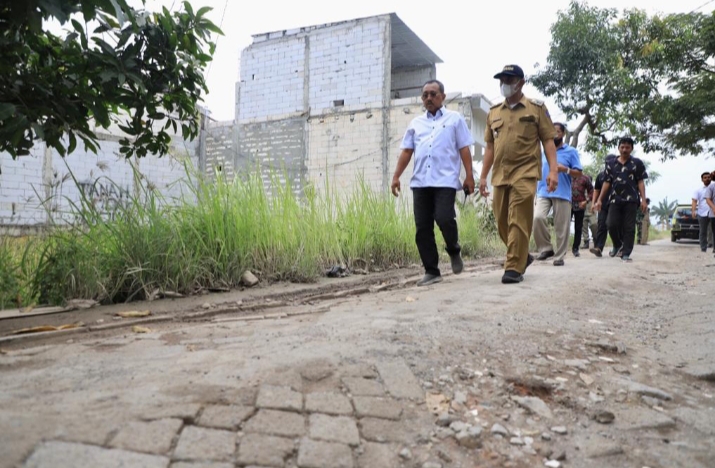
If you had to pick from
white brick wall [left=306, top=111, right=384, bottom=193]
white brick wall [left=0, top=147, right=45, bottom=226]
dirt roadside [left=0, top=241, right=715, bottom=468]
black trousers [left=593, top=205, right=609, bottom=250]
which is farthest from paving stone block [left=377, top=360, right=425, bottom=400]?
white brick wall [left=306, top=111, right=384, bottom=193]

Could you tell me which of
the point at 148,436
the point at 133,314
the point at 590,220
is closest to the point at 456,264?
the point at 133,314

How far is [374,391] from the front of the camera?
1.78 m

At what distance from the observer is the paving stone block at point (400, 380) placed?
179 centimetres

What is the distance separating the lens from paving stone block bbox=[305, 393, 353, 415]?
5.32 ft

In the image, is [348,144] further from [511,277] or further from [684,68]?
[511,277]

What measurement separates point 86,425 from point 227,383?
1.48 ft

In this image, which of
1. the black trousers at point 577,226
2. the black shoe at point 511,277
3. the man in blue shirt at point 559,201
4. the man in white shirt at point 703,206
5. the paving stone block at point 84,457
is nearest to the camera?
the paving stone block at point 84,457

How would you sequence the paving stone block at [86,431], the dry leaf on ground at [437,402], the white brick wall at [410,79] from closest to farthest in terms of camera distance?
the paving stone block at [86,431], the dry leaf on ground at [437,402], the white brick wall at [410,79]

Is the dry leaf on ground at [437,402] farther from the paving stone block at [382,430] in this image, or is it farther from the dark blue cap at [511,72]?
the dark blue cap at [511,72]

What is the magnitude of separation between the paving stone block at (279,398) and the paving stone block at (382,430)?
0.68 ft

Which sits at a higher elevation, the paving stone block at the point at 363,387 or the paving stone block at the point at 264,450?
the paving stone block at the point at 363,387

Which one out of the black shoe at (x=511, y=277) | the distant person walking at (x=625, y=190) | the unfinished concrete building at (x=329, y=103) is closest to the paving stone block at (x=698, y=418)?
the black shoe at (x=511, y=277)

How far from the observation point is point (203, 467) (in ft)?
4.20

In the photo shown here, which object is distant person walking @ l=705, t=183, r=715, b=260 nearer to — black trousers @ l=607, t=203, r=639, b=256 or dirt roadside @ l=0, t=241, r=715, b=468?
black trousers @ l=607, t=203, r=639, b=256
